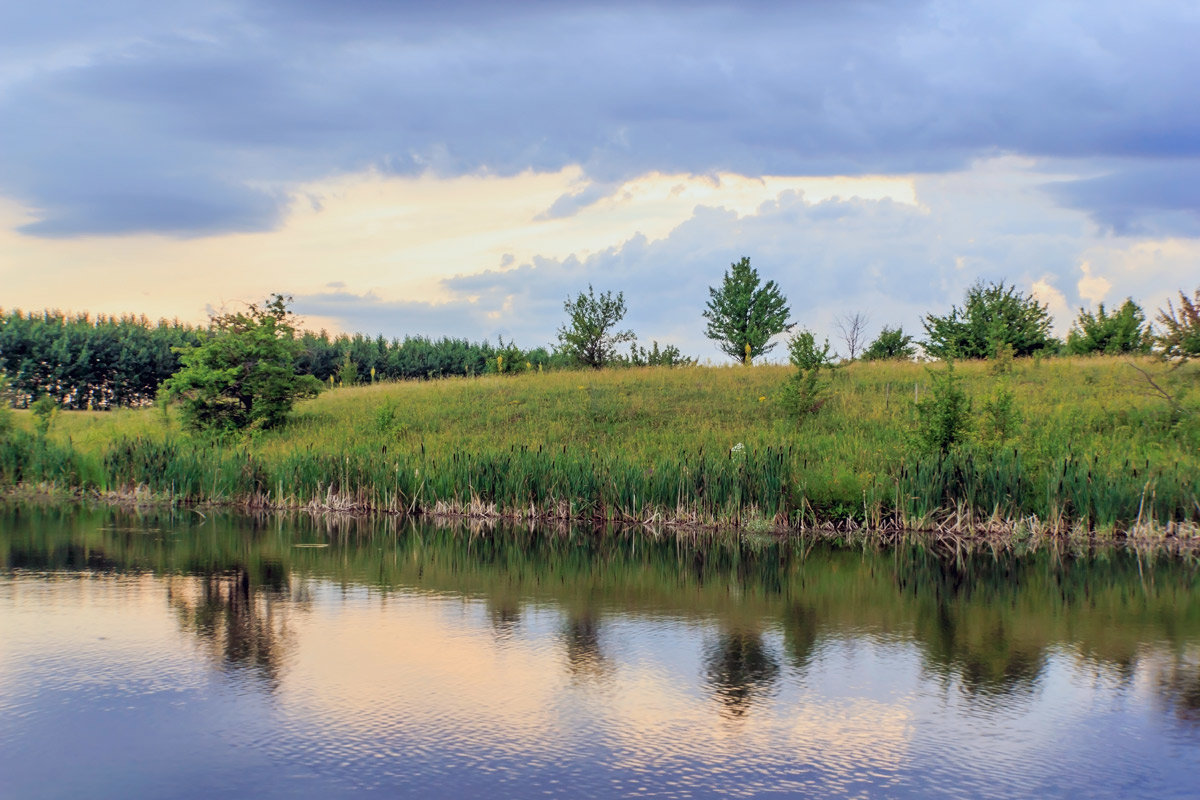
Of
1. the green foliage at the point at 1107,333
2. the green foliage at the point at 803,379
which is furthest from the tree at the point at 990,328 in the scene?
the green foliage at the point at 803,379

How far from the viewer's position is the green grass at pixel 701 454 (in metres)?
19.5

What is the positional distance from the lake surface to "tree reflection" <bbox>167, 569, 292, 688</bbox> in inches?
1.9

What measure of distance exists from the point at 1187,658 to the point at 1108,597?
334cm

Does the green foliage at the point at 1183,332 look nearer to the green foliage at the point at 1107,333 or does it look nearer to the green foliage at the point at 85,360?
the green foliage at the point at 1107,333

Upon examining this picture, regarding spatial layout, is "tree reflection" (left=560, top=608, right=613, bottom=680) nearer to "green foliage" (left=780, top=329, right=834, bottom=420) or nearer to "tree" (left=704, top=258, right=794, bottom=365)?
"green foliage" (left=780, top=329, right=834, bottom=420)

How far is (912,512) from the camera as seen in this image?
64.2 feet

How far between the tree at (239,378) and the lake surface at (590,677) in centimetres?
1670

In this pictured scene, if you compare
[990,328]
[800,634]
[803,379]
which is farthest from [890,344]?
[800,634]

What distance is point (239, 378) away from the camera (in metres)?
32.8

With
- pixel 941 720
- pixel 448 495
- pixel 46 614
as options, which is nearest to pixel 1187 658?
pixel 941 720

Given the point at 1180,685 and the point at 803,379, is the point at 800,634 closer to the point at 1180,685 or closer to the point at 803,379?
the point at 1180,685

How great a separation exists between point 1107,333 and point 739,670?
40.3 m

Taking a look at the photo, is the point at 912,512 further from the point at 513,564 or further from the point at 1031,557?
the point at 513,564

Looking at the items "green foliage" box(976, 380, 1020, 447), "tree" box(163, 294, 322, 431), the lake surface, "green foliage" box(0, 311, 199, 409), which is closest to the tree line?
"green foliage" box(0, 311, 199, 409)
